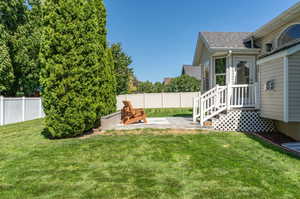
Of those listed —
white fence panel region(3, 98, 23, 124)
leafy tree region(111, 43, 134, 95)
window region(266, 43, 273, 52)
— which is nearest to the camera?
window region(266, 43, 273, 52)

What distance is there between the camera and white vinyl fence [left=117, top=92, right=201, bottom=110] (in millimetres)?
19562

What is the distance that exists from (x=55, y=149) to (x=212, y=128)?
5.26 m

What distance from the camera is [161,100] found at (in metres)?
19.9

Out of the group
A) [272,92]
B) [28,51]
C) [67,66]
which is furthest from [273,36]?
[28,51]

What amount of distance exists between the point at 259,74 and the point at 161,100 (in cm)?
1381

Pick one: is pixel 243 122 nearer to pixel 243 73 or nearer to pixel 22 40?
pixel 243 73

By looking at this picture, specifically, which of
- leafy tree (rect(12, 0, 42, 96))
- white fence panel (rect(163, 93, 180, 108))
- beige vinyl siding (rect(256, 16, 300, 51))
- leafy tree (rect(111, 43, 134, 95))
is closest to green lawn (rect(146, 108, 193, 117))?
white fence panel (rect(163, 93, 180, 108))

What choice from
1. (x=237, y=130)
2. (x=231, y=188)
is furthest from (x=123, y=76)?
(x=231, y=188)

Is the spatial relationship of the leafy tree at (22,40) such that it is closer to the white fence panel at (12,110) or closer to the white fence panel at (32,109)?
the white fence panel at (32,109)

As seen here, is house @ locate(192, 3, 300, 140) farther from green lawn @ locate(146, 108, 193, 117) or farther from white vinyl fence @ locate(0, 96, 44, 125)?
white vinyl fence @ locate(0, 96, 44, 125)

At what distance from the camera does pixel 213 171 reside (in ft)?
10.9

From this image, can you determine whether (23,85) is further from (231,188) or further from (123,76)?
(231,188)

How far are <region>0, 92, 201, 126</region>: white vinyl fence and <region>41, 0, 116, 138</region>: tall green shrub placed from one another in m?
5.50

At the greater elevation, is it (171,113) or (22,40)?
(22,40)
